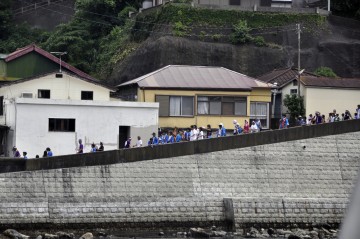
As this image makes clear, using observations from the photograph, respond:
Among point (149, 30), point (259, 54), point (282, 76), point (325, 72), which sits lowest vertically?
point (282, 76)

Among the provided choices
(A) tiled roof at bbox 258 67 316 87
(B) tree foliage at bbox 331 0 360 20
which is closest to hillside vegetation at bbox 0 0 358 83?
(A) tiled roof at bbox 258 67 316 87

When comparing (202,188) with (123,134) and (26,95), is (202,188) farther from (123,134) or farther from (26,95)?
(26,95)

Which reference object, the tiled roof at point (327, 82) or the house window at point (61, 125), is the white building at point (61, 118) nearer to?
the house window at point (61, 125)

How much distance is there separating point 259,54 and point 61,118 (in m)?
16.4

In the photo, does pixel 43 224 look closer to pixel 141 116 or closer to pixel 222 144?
pixel 222 144

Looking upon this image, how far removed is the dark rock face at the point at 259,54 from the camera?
1619 inches

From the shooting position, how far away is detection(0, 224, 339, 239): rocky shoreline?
2089 centimetres

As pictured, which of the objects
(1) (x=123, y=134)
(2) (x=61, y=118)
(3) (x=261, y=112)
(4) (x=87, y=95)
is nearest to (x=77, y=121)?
(2) (x=61, y=118)

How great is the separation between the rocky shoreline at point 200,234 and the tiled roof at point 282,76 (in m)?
13.6

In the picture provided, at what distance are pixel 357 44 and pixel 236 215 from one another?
76.1 feet

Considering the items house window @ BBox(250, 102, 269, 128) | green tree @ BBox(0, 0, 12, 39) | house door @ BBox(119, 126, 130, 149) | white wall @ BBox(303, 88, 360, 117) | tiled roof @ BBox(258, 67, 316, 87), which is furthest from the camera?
green tree @ BBox(0, 0, 12, 39)

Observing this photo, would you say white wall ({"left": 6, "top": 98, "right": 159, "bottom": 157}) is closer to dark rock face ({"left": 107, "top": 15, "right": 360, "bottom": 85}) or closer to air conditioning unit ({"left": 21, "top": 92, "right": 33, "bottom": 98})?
air conditioning unit ({"left": 21, "top": 92, "right": 33, "bottom": 98})

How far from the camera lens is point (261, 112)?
35.1 m

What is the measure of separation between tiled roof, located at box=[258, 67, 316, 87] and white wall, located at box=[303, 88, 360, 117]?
1.73 m
